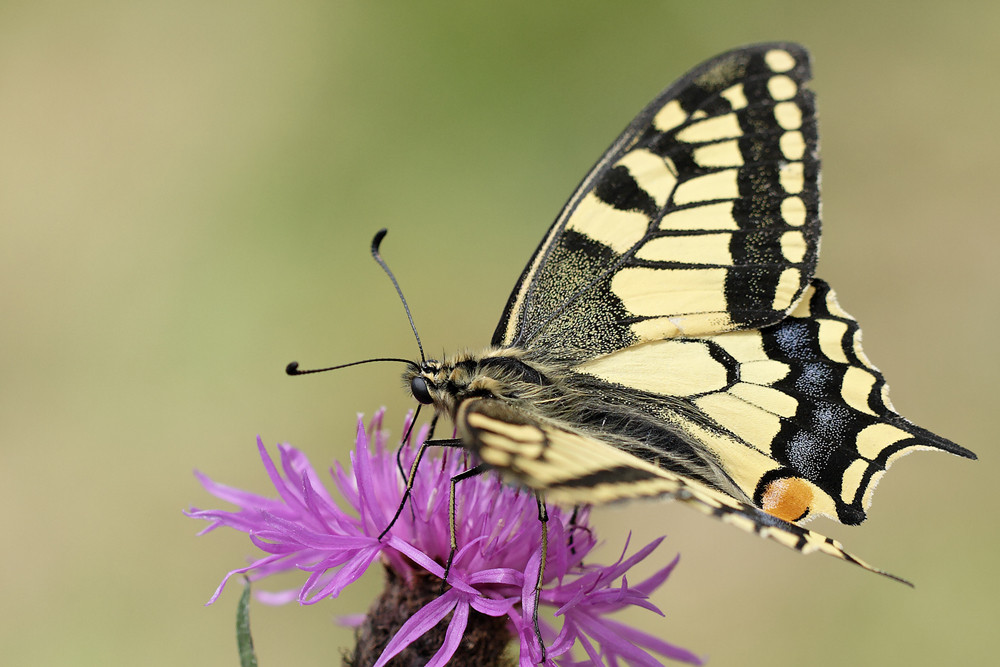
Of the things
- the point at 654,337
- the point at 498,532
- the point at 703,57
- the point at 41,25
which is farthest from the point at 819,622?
the point at 41,25

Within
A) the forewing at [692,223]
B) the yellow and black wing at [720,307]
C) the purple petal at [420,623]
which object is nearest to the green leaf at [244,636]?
the purple petal at [420,623]

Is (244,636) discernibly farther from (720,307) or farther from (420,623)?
(720,307)

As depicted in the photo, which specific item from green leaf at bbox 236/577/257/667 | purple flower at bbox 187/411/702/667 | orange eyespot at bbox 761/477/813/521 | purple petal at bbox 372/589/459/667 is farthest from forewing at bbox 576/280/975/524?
green leaf at bbox 236/577/257/667

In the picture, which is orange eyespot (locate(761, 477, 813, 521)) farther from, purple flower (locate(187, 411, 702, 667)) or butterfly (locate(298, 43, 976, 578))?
purple flower (locate(187, 411, 702, 667))

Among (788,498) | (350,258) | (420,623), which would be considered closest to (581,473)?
(420,623)

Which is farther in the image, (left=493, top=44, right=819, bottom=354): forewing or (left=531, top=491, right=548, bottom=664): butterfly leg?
(left=493, top=44, right=819, bottom=354): forewing

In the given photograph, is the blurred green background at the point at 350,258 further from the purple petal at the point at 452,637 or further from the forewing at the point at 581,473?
the forewing at the point at 581,473
